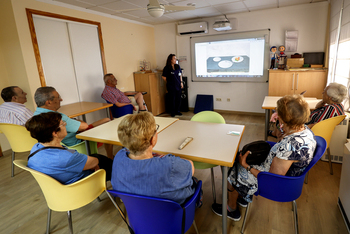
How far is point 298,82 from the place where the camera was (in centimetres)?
421

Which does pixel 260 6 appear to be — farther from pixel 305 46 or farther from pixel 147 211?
pixel 147 211

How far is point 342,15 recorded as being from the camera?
10.2 feet

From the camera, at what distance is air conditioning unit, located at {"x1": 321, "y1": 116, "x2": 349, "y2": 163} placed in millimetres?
2638

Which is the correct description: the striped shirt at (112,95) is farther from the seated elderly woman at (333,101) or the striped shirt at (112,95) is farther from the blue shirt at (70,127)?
the seated elderly woman at (333,101)

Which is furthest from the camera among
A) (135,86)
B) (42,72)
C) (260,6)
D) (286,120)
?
(135,86)

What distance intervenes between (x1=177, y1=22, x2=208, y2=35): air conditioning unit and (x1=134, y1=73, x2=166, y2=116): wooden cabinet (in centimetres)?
132

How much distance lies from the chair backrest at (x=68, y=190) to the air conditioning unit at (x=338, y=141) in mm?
2914

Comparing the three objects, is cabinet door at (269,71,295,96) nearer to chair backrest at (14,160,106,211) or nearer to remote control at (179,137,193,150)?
remote control at (179,137,193,150)

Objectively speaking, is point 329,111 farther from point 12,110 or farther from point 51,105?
point 12,110

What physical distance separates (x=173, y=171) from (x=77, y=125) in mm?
1506

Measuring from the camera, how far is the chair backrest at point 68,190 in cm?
138

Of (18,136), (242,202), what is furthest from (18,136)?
(242,202)

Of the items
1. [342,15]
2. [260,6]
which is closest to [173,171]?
[342,15]

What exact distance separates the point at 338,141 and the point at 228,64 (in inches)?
130
